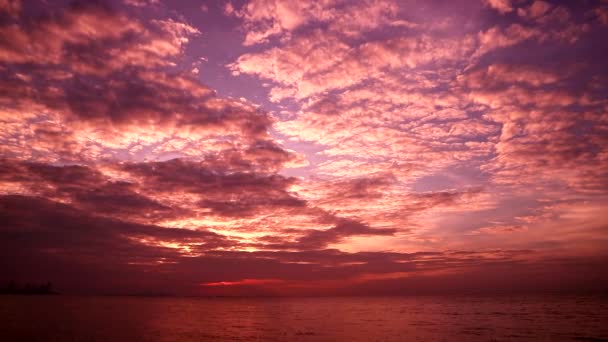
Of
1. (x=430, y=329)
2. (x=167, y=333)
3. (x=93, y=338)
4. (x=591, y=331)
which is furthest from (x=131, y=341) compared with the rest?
(x=591, y=331)

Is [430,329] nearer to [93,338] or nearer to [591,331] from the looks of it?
Result: [591,331]

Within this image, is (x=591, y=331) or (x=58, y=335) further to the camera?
(x=591, y=331)

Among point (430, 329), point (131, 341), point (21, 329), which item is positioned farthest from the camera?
point (430, 329)

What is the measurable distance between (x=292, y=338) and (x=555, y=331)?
42.4m

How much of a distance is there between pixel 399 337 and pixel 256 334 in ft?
71.4

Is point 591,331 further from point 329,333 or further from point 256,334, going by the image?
point 256,334

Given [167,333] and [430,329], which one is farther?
[430,329]

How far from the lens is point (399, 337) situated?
5191cm

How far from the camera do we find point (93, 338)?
4691 centimetres

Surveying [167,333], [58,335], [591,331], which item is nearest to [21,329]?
[58,335]

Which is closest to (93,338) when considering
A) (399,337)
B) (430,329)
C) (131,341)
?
(131,341)

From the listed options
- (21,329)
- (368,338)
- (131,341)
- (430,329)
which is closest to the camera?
(131,341)

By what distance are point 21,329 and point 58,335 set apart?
1105 centimetres

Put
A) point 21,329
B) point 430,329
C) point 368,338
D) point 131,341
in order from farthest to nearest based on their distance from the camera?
point 430,329 → point 21,329 → point 368,338 → point 131,341
